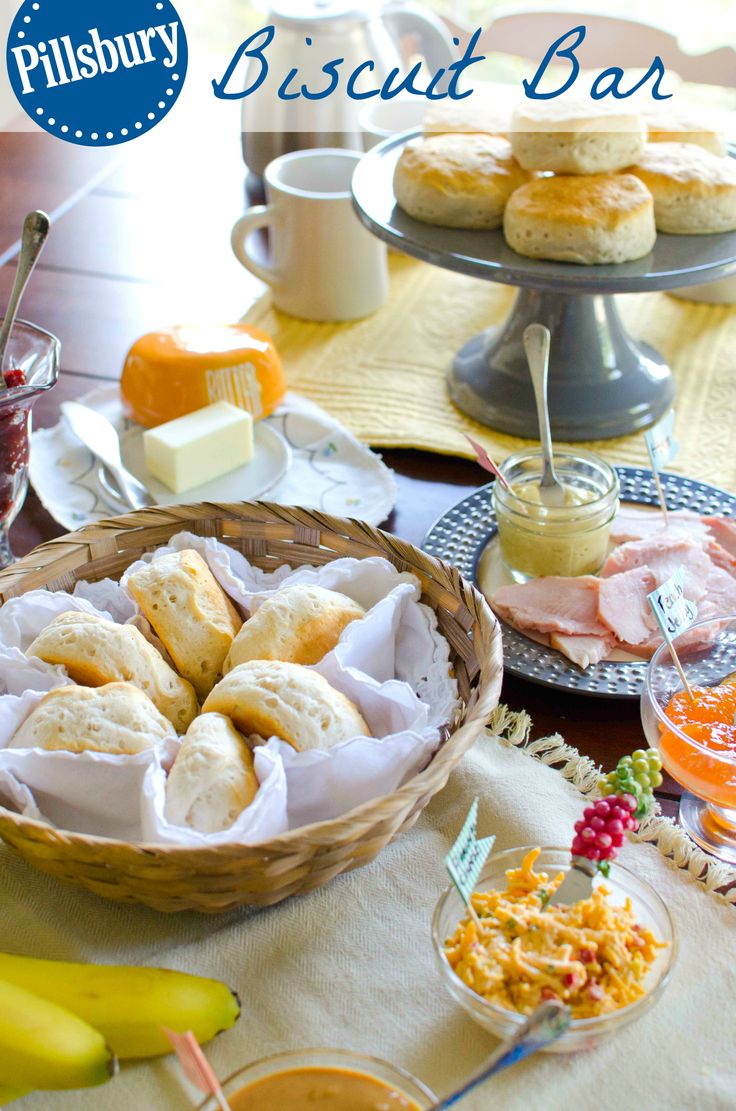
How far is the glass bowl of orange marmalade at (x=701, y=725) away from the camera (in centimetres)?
80

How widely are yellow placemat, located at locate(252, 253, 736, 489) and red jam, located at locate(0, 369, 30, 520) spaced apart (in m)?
0.44

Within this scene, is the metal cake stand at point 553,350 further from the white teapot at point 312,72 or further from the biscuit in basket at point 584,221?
the white teapot at point 312,72

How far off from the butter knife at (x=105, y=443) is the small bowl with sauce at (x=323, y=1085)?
26.9 inches

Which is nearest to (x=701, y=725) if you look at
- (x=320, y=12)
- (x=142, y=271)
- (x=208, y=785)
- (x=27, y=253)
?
(x=208, y=785)

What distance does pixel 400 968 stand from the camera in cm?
76

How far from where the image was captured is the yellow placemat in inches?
53.0

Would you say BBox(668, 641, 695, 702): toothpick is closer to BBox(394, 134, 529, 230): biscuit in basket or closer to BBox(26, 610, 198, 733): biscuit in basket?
BBox(26, 610, 198, 733): biscuit in basket

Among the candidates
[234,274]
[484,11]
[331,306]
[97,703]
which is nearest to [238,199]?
[234,274]

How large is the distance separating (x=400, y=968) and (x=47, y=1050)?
238 millimetres

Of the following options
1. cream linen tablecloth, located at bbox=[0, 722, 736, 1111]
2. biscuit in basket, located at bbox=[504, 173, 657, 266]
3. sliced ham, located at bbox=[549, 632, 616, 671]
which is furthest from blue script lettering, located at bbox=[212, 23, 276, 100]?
cream linen tablecloth, located at bbox=[0, 722, 736, 1111]

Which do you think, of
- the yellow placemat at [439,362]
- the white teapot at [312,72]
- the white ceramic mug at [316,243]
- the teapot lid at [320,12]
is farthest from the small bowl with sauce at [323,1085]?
the teapot lid at [320,12]

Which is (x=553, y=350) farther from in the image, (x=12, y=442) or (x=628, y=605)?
(x=12, y=442)

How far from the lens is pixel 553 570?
3.52ft

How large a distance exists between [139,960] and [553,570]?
20.4 inches
